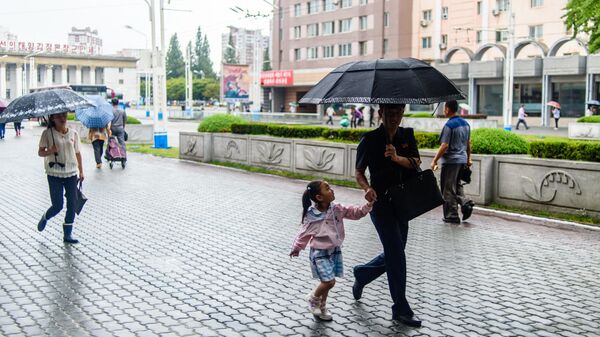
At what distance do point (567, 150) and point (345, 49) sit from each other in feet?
195

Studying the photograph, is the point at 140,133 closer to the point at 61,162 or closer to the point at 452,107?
the point at 61,162

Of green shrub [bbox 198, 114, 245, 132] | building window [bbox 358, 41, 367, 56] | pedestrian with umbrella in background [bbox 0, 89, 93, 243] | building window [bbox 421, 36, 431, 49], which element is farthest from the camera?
building window [bbox 358, 41, 367, 56]

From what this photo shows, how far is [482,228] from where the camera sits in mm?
10562

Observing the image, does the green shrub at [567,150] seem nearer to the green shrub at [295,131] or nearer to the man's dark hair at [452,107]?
the man's dark hair at [452,107]

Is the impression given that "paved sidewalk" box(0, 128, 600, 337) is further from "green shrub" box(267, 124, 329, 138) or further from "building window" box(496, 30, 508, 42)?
"building window" box(496, 30, 508, 42)

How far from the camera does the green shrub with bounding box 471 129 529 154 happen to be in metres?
13.0

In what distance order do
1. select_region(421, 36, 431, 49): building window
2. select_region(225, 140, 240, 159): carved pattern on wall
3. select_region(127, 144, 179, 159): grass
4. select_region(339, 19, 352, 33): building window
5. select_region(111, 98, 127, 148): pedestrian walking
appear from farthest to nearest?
select_region(339, 19, 352, 33): building window → select_region(421, 36, 431, 49): building window → select_region(127, 144, 179, 159): grass → select_region(225, 140, 240, 159): carved pattern on wall → select_region(111, 98, 127, 148): pedestrian walking

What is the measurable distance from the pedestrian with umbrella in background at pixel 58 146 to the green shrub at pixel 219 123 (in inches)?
490

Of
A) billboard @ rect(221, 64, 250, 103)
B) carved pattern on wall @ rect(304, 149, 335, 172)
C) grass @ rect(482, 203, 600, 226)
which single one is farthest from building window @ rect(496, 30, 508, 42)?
grass @ rect(482, 203, 600, 226)

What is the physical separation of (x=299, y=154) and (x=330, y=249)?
1197 cm

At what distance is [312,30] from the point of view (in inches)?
2911

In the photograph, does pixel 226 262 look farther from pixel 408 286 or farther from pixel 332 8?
pixel 332 8

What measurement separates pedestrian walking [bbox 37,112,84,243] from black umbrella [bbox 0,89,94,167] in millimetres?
57

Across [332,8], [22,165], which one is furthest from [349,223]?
[332,8]
